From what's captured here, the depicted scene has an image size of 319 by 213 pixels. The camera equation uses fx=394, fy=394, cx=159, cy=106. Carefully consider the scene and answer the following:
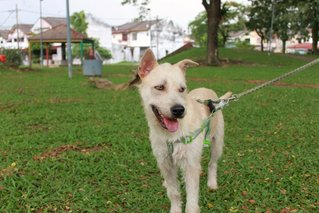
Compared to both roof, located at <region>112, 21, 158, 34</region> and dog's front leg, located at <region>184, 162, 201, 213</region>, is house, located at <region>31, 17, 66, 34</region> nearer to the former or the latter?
roof, located at <region>112, 21, 158, 34</region>

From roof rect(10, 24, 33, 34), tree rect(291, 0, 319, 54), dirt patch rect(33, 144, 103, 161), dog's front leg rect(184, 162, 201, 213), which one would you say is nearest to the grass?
dirt patch rect(33, 144, 103, 161)

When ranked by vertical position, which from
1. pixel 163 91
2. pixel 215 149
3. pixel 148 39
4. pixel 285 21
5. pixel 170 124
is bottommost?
pixel 215 149

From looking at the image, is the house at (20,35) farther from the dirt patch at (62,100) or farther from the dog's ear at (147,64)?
the dog's ear at (147,64)

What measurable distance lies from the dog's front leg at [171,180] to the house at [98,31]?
2628 inches

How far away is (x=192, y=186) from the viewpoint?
3.83 metres

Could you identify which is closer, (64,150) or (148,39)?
(64,150)

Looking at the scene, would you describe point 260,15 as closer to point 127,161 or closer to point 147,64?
point 127,161

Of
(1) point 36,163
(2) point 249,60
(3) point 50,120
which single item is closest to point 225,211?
(1) point 36,163

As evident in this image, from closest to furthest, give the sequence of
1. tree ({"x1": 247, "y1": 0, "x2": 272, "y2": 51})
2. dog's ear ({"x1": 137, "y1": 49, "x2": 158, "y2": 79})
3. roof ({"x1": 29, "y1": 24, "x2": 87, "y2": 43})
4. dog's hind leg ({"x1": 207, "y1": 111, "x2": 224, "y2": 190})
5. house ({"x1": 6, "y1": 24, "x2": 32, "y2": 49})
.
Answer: dog's ear ({"x1": 137, "y1": 49, "x2": 158, "y2": 79}) → dog's hind leg ({"x1": 207, "y1": 111, "x2": 224, "y2": 190}) → roof ({"x1": 29, "y1": 24, "x2": 87, "y2": 43}) → tree ({"x1": 247, "y1": 0, "x2": 272, "y2": 51}) → house ({"x1": 6, "y1": 24, "x2": 32, "y2": 49})

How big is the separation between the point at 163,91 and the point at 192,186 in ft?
3.31

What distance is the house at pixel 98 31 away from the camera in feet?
228

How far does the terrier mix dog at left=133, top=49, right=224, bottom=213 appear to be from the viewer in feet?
11.5

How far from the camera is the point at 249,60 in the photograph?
32.2 meters

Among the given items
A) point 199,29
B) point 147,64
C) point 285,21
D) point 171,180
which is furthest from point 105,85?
point 199,29
